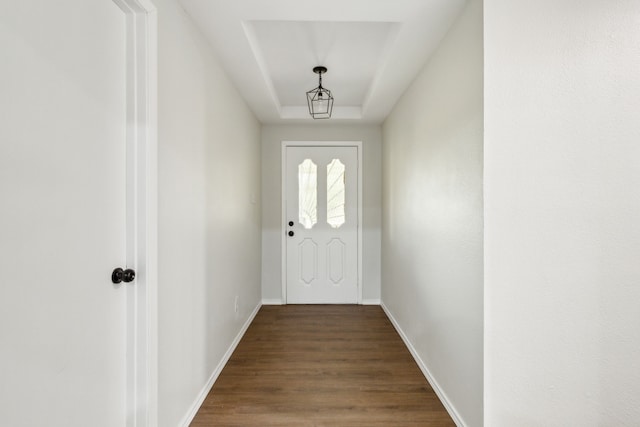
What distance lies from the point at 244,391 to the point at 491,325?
1.57 m

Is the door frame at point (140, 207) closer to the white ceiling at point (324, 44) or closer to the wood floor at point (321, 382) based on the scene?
the white ceiling at point (324, 44)

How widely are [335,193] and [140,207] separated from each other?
3.01 m

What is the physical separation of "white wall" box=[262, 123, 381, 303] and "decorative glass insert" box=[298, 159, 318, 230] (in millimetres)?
261

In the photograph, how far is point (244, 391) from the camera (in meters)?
2.22

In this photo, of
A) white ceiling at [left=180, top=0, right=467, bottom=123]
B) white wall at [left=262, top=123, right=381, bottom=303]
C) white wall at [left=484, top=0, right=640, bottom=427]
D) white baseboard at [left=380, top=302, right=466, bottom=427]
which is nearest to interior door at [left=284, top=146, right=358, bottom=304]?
white wall at [left=262, top=123, right=381, bottom=303]

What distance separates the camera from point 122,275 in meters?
1.34

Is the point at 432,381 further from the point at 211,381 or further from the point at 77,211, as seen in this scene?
the point at 77,211

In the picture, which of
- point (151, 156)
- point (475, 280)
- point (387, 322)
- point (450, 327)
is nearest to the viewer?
point (151, 156)

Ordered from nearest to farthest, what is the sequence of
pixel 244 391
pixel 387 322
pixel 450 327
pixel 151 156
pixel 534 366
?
pixel 151 156 < pixel 534 366 < pixel 450 327 < pixel 244 391 < pixel 387 322

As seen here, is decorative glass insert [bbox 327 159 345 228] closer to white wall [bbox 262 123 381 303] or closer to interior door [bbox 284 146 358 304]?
interior door [bbox 284 146 358 304]

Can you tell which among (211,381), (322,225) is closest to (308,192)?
(322,225)

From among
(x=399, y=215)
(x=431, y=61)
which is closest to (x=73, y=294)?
(x=431, y=61)

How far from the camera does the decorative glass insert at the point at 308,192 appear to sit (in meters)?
4.25

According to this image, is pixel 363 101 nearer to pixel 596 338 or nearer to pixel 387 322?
pixel 387 322
